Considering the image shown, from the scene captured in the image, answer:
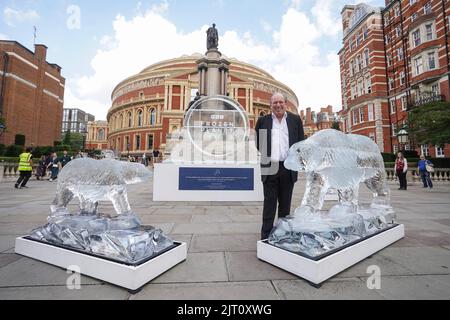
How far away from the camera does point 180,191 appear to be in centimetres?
659

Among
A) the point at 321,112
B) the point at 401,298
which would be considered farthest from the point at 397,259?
the point at 321,112

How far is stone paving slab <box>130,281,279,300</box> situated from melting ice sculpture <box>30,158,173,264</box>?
287 mm

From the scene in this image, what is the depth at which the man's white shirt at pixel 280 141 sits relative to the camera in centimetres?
295

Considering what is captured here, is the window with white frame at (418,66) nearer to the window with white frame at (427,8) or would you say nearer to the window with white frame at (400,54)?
the window with white frame at (400,54)

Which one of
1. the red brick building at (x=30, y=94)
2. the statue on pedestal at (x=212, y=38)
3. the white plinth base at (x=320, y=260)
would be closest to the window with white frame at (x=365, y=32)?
the statue on pedestal at (x=212, y=38)

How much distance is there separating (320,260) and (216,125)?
6.60 meters

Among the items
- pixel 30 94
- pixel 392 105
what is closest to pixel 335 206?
pixel 392 105

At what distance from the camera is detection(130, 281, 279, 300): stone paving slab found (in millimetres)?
1663

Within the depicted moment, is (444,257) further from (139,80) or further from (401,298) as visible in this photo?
(139,80)

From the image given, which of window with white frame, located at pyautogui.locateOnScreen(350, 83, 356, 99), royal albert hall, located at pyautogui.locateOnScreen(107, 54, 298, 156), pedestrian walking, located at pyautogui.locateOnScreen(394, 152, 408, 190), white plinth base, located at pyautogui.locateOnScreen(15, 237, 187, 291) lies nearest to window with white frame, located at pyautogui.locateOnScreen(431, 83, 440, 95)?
window with white frame, located at pyautogui.locateOnScreen(350, 83, 356, 99)

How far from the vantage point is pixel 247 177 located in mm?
6637

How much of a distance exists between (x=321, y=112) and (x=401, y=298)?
78.9 metres

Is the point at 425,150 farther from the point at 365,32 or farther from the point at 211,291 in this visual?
the point at 211,291
